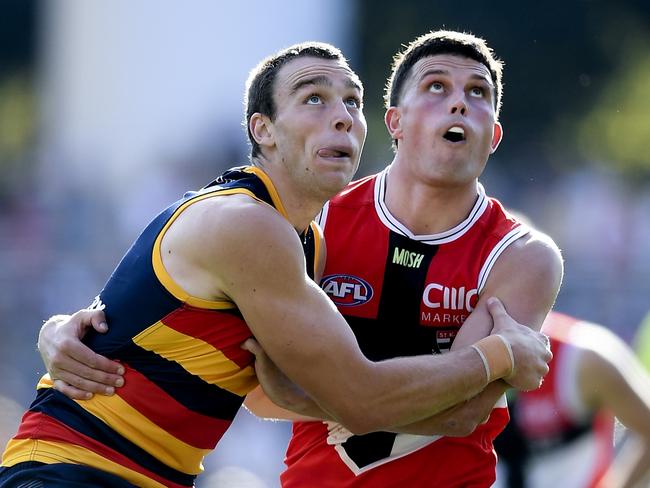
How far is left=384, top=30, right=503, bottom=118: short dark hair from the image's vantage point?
5617 mm

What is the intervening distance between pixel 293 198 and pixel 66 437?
134 cm

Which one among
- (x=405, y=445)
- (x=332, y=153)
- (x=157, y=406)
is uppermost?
(x=332, y=153)

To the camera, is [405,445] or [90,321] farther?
[405,445]

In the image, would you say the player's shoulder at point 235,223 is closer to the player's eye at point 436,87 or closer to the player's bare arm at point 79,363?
the player's bare arm at point 79,363

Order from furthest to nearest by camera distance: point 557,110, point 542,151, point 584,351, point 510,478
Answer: point 557,110, point 542,151, point 510,478, point 584,351

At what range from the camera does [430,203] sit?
18.5 feet

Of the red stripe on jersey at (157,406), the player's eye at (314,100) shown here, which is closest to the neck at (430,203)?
the player's eye at (314,100)

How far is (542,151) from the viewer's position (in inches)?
1187

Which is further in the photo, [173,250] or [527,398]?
[527,398]

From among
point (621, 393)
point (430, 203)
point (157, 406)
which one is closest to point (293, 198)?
point (430, 203)

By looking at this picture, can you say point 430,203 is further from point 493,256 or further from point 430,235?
point 493,256

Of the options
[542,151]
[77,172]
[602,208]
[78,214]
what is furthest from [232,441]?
[542,151]

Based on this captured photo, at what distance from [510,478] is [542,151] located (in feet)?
76.1

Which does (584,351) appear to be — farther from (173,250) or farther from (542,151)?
(542,151)
